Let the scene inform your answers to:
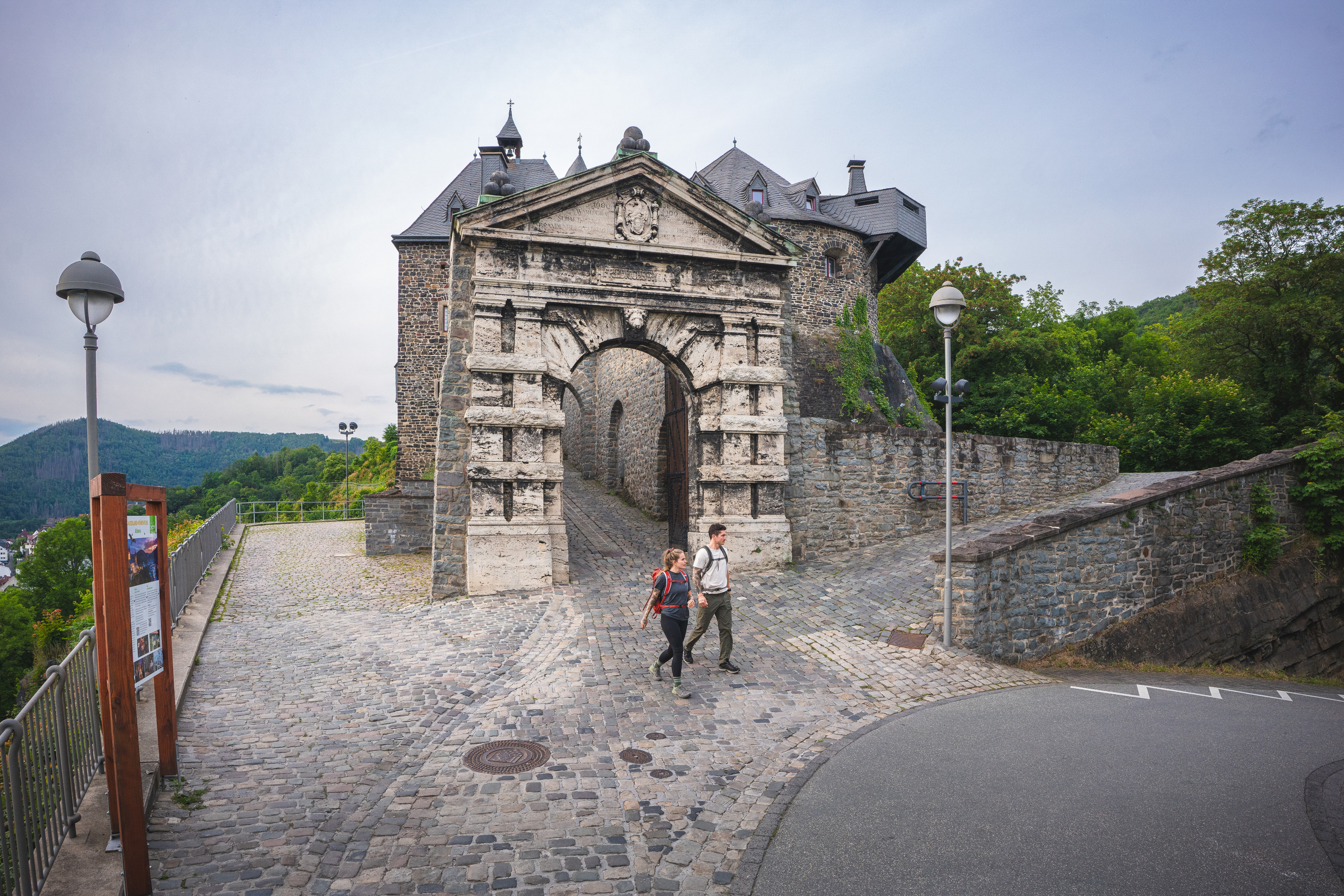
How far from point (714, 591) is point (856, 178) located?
29986 millimetres

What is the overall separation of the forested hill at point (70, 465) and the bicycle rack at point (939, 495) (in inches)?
950

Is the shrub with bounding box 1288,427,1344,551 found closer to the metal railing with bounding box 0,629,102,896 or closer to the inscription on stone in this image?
the inscription on stone

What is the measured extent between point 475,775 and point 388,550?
14.4m

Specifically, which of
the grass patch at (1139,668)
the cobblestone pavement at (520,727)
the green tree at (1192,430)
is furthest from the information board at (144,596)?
the green tree at (1192,430)

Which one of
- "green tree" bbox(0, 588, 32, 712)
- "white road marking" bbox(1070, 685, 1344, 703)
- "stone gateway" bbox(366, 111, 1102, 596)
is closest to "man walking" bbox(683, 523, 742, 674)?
"white road marking" bbox(1070, 685, 1344, 703)

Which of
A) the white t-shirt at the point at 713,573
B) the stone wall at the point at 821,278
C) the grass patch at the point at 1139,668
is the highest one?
the stone wall at the point at 821,278

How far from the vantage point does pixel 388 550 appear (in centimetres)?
1820

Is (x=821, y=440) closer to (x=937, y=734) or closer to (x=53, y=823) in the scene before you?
(x=937, y=734)

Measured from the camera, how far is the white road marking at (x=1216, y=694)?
7.53 m

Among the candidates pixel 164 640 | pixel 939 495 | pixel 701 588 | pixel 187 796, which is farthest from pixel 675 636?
pixel 939 495

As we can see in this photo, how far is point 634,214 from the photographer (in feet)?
39.1

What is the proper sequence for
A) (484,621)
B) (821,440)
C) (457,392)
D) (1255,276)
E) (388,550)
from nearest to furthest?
(484,621), (457,392), (821,440), (388,550), (1255,276)

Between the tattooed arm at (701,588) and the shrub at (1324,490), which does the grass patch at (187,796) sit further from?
the shrub at (1324,490)

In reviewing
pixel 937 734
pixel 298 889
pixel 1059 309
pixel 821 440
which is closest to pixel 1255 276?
pixel 1059 309
